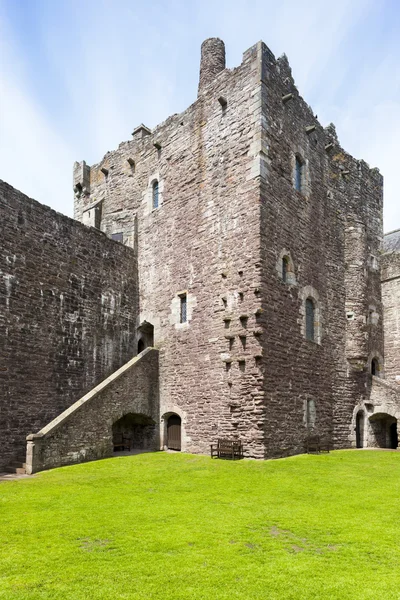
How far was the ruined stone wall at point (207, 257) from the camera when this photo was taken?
1539 centimetres

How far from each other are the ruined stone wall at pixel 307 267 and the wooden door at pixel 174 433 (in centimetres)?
410

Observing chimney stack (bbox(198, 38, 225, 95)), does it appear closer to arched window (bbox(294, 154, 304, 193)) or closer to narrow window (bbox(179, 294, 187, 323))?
arched window (bbox(294, 154, 304, 193))

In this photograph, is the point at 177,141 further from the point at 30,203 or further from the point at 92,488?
the point at 92,488

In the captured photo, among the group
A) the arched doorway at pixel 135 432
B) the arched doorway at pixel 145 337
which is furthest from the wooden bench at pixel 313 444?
the arched doorway at pixel 145 337

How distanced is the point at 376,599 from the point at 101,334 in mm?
14612

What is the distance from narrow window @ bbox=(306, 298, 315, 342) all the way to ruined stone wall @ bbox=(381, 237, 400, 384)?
19.8ft

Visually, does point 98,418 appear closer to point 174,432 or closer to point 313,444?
point 174,432

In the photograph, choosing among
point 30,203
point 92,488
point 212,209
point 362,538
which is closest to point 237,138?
point 212,209

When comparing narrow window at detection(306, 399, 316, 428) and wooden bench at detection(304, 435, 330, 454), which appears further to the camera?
narrow window at detection(306, 399, 316, 428)

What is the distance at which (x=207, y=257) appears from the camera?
17312 millimetres

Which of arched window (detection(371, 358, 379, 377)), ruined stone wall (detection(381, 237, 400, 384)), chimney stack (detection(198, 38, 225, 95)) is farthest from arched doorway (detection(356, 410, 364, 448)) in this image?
chimney stack (detection(198, 38, 225, 95))

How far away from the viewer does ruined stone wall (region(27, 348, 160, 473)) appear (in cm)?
1349

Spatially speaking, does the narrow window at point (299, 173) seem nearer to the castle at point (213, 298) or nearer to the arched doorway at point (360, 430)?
the castle at point (213, 298)

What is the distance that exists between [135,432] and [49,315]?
5.95 meters
